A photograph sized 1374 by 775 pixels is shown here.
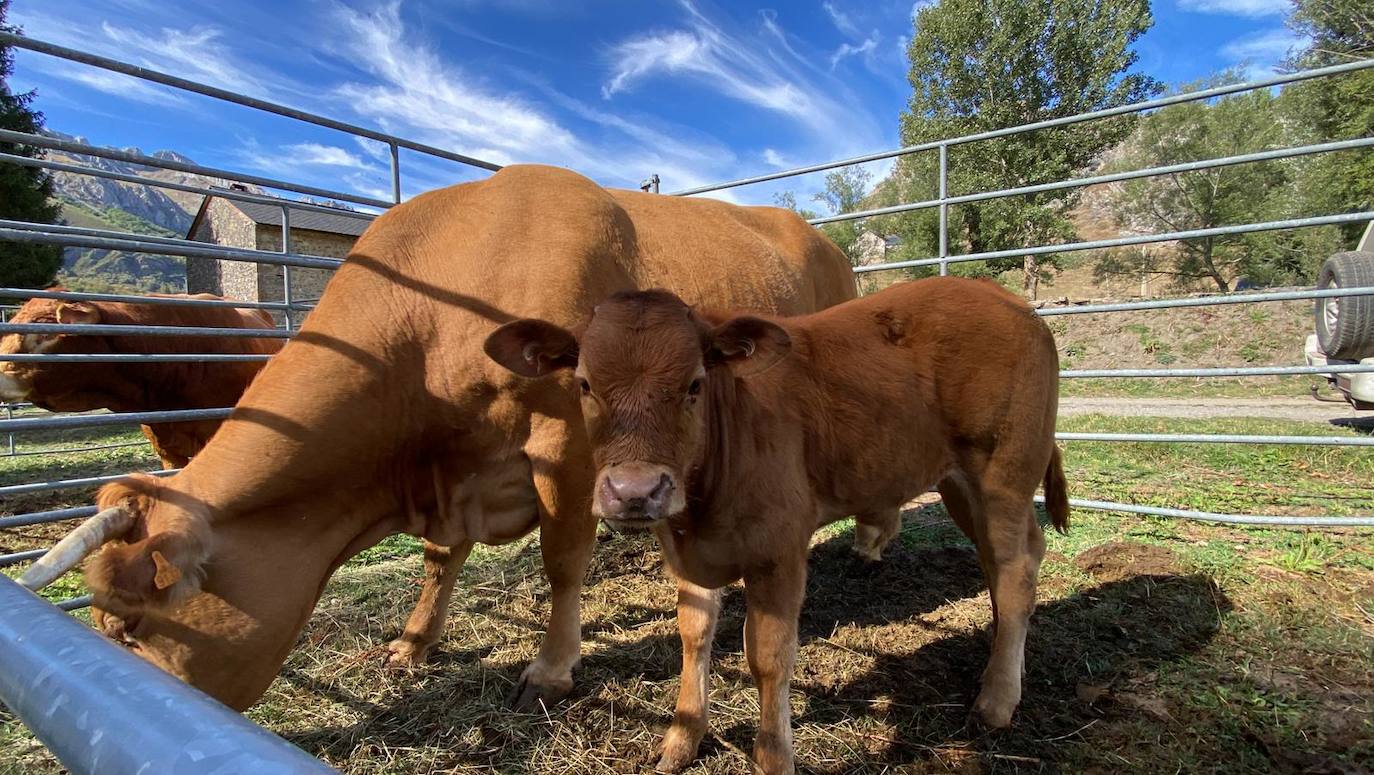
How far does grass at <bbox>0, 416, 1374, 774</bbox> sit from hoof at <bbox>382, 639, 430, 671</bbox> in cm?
8

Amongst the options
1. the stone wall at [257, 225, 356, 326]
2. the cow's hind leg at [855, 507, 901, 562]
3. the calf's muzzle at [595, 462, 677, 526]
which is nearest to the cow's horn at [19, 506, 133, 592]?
the calf's muzzle at [595, 462, 677, 526]

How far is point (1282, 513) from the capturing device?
5086 mm

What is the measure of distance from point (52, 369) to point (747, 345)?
6.83 metres

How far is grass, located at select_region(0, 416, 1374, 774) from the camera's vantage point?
2836 mm

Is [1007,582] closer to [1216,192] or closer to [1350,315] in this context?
[1350,315]

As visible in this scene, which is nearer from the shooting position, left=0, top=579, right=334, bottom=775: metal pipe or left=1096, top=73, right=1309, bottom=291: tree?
left=0, top=579, right=334, bottom=775: metal pipe

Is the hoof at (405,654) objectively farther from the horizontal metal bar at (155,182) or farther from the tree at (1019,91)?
the tree at (1019,91)

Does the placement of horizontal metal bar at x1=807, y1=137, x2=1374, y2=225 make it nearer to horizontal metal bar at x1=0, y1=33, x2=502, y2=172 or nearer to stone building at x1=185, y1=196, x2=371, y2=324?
horizontal metal bar at x1=0, y1=33, x2=502, y2=172

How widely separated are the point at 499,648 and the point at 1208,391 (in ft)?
52.9

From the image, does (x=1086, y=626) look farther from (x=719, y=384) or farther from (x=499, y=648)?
(x=499, y=648)

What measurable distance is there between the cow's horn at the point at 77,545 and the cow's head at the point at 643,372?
4.46 ft

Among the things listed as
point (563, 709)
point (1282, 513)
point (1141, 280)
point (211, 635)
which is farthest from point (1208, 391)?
point (1141, 280)

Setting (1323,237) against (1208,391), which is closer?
(1208,391)

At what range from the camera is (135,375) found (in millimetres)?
6113
